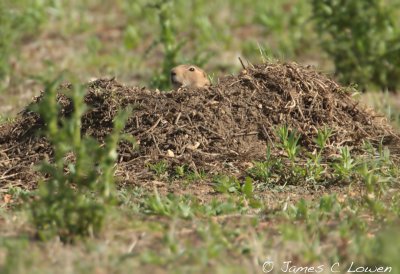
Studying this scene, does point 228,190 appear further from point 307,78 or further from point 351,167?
point 307,78

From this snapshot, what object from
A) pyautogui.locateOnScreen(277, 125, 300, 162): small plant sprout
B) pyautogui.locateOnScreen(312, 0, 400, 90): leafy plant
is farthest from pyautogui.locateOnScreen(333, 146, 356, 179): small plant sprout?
pyautogui.locateOnScreen(312, 0, 400, 90): leafy plant

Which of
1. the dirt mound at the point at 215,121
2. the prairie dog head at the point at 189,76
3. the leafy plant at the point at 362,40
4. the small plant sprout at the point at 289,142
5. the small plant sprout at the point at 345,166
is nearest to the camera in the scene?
the small plant sprout at the point at 345,166

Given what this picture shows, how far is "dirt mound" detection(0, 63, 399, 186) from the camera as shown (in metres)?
7.10

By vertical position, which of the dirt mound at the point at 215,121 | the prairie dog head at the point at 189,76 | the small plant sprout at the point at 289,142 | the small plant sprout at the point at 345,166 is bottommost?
the small plant sprout at the point at 345,166

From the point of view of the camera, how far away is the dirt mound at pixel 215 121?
23.3 feet

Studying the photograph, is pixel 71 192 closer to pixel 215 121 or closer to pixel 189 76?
pixel 215 121

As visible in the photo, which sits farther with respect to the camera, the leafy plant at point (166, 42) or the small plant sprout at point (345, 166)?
the leafy plant at point (166, 42)

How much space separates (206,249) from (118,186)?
1.77 meters

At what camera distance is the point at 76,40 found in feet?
42.4

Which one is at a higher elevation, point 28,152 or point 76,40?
point 76,40

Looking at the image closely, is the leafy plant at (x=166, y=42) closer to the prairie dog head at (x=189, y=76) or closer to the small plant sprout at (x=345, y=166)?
the prairie dog head at (x=189, y=76)

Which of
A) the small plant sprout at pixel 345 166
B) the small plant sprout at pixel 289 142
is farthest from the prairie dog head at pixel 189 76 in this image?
the small plant sprout at pixel 345 166

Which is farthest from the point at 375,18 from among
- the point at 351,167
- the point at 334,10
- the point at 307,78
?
the point at 351,167

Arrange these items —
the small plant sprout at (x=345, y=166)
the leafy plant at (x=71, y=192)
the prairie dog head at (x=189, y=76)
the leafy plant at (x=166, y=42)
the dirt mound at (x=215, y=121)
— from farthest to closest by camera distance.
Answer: the leafy plant at (x=166, y=42) < the prairie dog head at (x=189, y=76) < the dirt mound at (x=215, y=121) < the small plant sprout at (x=345, y=166) < the leafy plant at (x=71, y=192)
